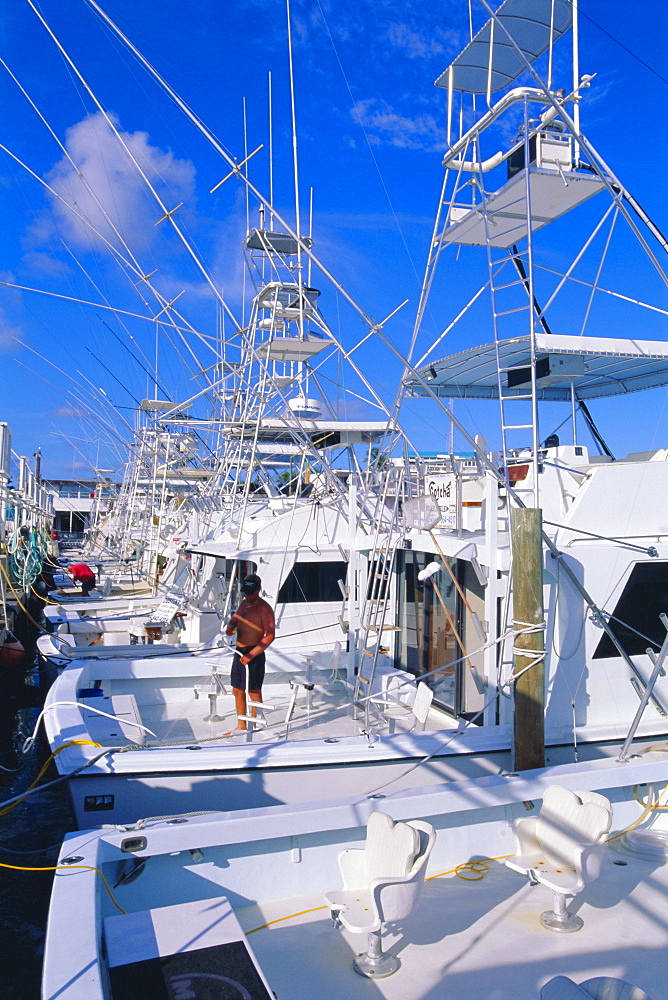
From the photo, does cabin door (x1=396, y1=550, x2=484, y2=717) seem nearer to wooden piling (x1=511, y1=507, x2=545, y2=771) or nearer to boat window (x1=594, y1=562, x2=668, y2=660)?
wooden piling (x1=511, y1=507, x2=545, y2=771)

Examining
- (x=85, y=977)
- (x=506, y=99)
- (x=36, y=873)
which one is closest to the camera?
(x=85, y=977)

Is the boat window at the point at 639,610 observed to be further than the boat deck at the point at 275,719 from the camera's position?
No

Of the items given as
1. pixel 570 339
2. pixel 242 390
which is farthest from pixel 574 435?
pixel 242 390

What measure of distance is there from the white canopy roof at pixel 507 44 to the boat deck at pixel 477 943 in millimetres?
6539

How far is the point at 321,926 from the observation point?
4.57m

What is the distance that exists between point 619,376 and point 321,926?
7129 millimetres

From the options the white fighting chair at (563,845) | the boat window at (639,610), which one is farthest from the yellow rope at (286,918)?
the boat window at (639,610)

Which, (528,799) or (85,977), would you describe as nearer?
(85,977)

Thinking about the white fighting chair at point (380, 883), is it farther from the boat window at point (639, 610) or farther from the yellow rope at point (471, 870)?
the boat window at point (639, 610)

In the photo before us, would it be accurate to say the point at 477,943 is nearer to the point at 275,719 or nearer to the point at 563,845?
the point at 563,845

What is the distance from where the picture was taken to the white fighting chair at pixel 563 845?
4.47 m

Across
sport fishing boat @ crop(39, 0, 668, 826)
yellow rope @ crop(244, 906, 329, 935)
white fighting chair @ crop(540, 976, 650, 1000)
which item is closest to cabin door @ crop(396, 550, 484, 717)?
sport fishing boat @ crop(39, 0, 668, 826)

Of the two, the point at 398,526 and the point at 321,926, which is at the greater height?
the point at 398,526

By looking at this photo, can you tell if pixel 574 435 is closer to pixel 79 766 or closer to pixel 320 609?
pixel 320 609
